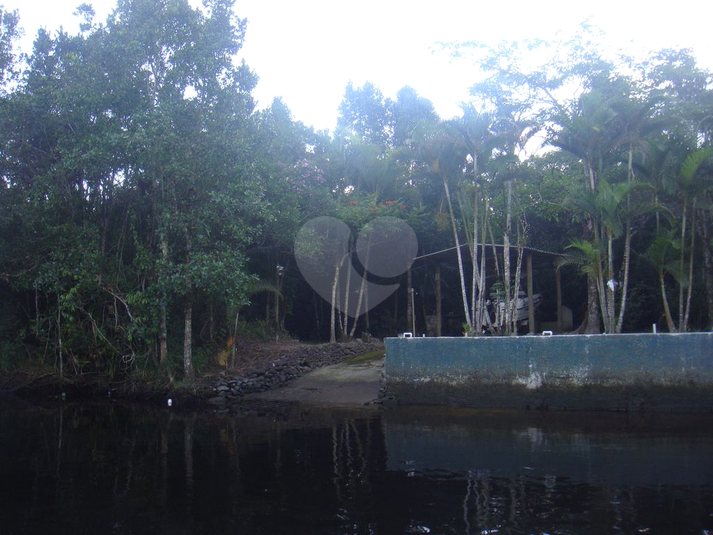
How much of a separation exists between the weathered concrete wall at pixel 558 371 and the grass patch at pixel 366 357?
13.7 feet

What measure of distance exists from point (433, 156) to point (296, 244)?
17.6 ft

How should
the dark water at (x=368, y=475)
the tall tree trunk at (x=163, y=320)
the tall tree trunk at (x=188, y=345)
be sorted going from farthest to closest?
the tall tree trunk at (x=188, y=345)
the tall tree trunk at (x=163, y=320)
the dark water at (x=368, y=475)

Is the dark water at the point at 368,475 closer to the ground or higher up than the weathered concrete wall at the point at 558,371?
closer to the ground

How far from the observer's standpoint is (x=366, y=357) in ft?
→ 66.3

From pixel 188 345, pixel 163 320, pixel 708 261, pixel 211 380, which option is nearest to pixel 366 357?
pixel 211 380

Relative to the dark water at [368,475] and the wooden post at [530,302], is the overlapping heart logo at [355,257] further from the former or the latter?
the dark water at [368,475]

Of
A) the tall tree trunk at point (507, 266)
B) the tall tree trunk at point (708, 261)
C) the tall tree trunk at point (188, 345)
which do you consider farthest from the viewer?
the tall tree trunk at point (188, 345)

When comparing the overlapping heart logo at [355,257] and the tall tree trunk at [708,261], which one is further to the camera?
the overlapping heart logo at [355,257]

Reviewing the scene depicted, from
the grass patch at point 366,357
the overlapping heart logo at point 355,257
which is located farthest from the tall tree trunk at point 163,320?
the grass patch at point 366,357

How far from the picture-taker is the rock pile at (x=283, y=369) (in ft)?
58.3

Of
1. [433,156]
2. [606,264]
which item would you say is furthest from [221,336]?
[606,264]

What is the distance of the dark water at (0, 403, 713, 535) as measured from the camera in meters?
6.84

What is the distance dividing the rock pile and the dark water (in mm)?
3481

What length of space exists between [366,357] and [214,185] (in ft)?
22.6
